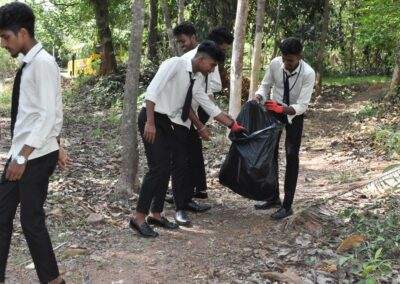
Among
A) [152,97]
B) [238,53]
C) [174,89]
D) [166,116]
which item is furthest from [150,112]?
[238,53]

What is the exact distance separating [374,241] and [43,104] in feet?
10.0

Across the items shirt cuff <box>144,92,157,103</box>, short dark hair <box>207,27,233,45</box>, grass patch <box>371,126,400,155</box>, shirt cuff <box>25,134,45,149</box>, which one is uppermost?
short dark hair <box>207,27,233,45</box>

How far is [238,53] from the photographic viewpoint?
904 centimetres

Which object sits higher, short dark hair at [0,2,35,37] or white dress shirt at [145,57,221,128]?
short dark hair at [0,2,35,37]

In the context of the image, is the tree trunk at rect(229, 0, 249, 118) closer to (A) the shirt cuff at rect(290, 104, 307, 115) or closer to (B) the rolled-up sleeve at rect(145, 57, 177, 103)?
(A) the shirt cuff at rect(290, 104, 307, 115)

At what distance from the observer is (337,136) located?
1100cm

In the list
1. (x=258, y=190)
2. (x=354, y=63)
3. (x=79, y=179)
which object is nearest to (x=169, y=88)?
(x=258, y=190)

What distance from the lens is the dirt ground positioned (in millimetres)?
4246

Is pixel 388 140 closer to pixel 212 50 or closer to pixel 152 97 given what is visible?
Answer: pixel 212 50

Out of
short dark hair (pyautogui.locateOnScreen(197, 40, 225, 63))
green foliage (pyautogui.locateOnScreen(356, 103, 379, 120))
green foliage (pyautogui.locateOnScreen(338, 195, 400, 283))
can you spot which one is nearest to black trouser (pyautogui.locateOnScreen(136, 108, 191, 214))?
short dark hair (pyautogui.locateOnScreen(197, 40, 225, 63))

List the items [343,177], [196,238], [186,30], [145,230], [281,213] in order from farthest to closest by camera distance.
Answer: [343,177] < [186,30] < [281,213] < [196,238] < [145,230]

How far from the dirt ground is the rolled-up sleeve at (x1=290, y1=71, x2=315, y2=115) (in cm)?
109

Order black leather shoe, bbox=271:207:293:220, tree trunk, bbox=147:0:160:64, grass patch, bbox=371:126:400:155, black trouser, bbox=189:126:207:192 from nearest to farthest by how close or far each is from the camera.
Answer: black leather shoe, bbox=271:207:293:220 → black trouser, bbox=189:126:207:192 → grass patch, bbox=371:126:400:155 → tree trunk, bbox=147:0:160:64

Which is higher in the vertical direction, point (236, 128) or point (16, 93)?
point (16, 93)
